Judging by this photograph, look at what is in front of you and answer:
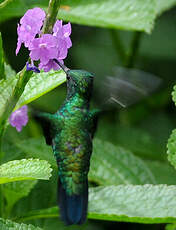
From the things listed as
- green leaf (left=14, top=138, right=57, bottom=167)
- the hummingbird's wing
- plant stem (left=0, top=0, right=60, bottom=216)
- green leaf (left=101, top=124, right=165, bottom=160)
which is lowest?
green leaf (left=101, top=124, right=165, bottom=160)

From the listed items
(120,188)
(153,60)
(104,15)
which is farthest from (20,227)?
(153,60)

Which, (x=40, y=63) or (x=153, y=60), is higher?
(x=40, y=63)

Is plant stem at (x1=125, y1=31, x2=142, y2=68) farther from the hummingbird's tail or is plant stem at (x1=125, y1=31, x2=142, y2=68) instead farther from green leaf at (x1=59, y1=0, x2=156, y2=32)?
the hummingbird's tail

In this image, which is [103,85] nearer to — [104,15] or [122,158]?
[122,158]

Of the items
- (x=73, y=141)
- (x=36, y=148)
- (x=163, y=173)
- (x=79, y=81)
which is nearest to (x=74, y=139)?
(x=73, y=141)

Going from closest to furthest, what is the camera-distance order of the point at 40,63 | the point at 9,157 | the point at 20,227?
the point at 40,63 → the point at 20,227 → the point at 9,157

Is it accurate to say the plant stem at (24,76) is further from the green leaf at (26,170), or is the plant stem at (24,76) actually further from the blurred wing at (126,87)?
the blurred wing at (126,87)

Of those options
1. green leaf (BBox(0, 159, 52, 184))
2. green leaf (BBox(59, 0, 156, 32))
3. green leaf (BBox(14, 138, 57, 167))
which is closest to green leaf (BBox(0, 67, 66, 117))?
green leaf (BBox(0, 159, 52, 184))
